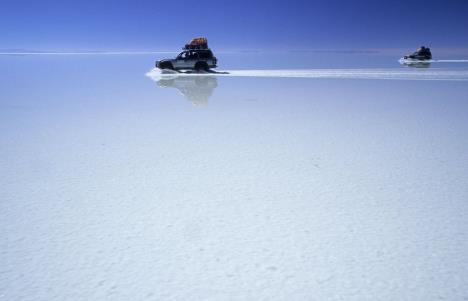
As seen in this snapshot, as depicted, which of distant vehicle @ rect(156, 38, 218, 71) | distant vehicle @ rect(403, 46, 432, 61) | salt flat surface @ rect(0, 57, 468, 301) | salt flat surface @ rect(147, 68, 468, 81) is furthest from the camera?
distant vehicle @ rect(403, 46, 432, 61)

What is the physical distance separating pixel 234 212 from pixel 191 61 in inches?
1096

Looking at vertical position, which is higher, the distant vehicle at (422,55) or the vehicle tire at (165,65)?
the distant vehicle at (422,55)

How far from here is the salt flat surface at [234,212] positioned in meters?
3.08

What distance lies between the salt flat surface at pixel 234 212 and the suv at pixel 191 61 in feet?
72.5

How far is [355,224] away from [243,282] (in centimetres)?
160

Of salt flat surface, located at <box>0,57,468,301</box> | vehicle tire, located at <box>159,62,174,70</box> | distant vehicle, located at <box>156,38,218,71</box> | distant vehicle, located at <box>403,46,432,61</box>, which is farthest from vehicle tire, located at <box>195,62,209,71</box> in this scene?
distant vehicle, located at <box>403,46,432,61</box>

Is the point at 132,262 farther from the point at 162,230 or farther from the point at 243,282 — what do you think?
the point at 243,282

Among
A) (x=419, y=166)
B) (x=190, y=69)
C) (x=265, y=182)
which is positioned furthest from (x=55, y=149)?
(x=190, y=69)

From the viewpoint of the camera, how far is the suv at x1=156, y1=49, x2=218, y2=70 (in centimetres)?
3091

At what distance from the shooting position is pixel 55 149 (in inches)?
294

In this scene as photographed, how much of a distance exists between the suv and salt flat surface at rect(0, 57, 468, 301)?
22110 mm

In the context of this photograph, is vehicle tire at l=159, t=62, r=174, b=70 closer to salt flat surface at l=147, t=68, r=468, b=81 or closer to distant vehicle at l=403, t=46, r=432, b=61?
salt flat surface at l=147, t=68, r=468, b=81

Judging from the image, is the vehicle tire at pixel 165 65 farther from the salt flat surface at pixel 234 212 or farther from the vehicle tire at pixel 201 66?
the salt flat surface at pixel 234 212

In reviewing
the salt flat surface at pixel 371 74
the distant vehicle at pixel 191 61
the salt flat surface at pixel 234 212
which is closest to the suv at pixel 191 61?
the distant vehicle at pixel 191 61
